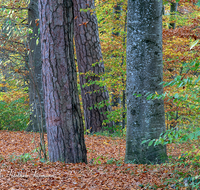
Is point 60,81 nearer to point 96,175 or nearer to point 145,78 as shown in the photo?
point 145,78

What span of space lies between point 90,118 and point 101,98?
89 centimetres

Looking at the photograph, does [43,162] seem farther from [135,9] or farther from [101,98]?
[101,98]

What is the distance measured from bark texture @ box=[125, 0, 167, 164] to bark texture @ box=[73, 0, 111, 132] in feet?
12.6

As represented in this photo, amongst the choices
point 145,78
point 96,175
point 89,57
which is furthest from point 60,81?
point 89,57

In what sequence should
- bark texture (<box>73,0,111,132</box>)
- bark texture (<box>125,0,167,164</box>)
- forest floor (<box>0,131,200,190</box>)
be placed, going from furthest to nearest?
bark texture (<box>73,0,111,132</box>) → bark texture (<box>125,0,167,164</box>) → forest floor (<box>0,131,200,190</box>)

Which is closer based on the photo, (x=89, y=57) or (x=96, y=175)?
(x=96, y=175)

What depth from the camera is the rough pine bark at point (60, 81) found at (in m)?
4.33

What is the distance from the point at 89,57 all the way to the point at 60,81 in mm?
4252

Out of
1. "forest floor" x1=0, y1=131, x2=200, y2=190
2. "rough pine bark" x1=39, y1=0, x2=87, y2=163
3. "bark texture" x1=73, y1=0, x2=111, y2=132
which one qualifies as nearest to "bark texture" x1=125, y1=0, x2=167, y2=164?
"forest floor" x1=0, y1=131, x2=200, y2=190

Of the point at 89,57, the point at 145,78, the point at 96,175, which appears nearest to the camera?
the point at 96,175

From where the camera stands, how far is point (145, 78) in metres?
4.27

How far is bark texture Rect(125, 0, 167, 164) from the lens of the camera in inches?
168

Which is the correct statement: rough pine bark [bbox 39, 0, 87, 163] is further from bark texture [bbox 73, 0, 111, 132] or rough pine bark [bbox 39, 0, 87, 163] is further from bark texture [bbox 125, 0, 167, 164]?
bark texture [bbox 73, 0, 111, 132]

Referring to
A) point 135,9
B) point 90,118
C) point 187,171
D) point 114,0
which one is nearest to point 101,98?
point 90,118
